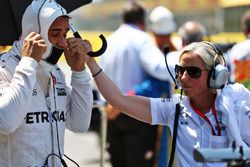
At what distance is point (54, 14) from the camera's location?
3291 millimetres

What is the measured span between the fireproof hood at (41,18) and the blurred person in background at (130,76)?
3153 millimetres

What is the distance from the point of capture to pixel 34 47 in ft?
10.4

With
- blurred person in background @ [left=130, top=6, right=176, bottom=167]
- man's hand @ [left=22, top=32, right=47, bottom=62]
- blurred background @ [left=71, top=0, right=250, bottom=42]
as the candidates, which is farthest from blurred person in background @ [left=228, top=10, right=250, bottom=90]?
man's hand @ [left=22, top=32, right=47, bottom=62]

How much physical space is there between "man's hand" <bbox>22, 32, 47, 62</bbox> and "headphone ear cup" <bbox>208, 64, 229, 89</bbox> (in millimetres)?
950

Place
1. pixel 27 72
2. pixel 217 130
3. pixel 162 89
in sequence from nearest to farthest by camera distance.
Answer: pixel 27 72 → pixel 217 130 → pixel 162 89

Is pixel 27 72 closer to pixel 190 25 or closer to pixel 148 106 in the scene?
pixel 148 106

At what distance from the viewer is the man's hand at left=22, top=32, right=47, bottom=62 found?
3.16m

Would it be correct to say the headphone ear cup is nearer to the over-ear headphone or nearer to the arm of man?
the over-ear headphone

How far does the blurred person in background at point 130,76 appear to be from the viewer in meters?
6.56

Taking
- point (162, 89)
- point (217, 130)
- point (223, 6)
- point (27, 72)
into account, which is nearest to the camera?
point (27, 72)

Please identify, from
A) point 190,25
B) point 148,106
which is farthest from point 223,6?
point 148,106

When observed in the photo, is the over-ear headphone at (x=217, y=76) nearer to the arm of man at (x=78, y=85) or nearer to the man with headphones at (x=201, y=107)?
the man with headphones at (x=201, y=107)

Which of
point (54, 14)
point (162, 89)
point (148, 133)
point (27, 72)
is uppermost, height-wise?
point (54, 14)

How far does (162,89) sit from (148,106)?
291 cm
